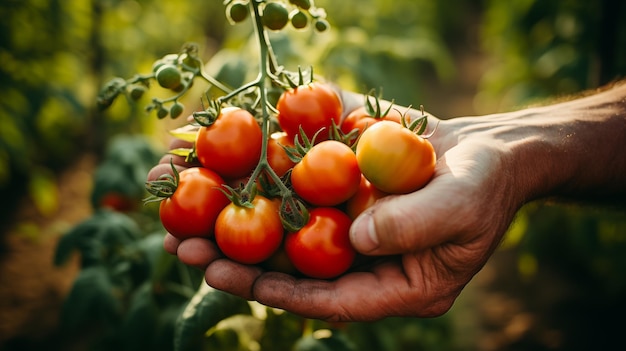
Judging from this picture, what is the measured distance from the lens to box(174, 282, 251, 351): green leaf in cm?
149

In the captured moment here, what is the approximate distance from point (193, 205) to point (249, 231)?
0.23m

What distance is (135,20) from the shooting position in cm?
436

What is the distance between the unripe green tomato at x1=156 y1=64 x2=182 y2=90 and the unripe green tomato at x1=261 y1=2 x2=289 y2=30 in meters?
0.35

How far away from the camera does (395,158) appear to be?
1.36m

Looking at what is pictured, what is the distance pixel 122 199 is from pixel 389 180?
188 centimetres

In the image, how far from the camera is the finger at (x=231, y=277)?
1421mm

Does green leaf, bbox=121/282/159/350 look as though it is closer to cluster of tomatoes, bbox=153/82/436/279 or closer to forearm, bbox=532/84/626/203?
cluster of tomatoes, bbox=153/82/436/279

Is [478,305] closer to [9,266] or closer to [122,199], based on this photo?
[122,199]

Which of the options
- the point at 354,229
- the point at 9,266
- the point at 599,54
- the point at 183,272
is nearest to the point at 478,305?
the point at 599,54

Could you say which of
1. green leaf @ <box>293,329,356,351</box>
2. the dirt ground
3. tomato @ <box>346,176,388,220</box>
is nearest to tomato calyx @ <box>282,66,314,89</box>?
tomato @ <box>346,176,388,220</box>

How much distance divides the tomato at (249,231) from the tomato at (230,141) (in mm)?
168

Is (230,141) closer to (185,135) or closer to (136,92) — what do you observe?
(185,135)

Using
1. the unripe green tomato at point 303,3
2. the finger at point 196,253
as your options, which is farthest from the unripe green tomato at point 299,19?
the finger at point 196,253

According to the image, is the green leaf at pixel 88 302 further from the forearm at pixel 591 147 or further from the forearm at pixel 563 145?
the forearm at pixel 591 147
